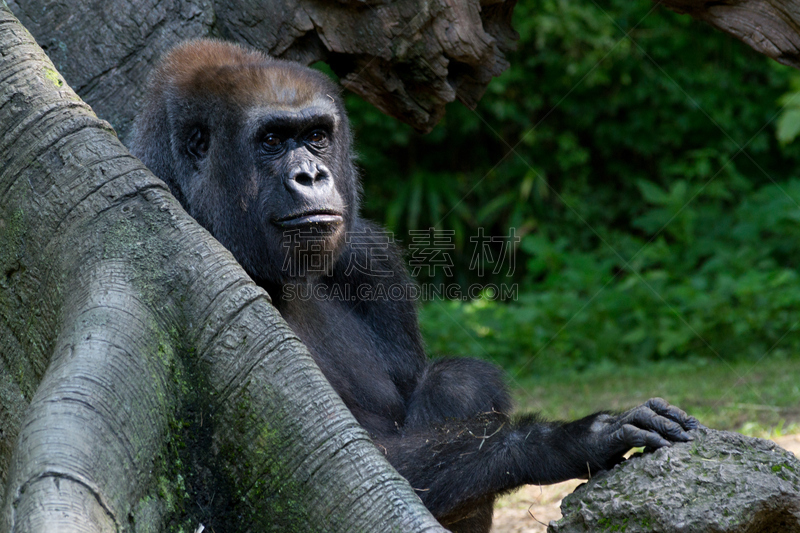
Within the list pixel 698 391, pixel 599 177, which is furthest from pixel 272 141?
pixel 599 177

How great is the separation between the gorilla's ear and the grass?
181cm

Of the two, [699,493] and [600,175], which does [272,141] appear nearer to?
[699,493]

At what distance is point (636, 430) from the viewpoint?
2451 millimetres

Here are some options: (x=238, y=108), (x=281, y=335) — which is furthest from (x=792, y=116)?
(x=281, y=335)

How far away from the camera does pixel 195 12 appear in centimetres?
376

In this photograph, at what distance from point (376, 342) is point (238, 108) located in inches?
48.9

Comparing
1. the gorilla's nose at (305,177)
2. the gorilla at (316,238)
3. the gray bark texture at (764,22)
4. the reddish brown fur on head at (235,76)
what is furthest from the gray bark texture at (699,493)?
the gray bark texture at (764,22)

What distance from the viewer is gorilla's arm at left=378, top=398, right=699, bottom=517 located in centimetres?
249

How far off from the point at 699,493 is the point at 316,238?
1.60 metres

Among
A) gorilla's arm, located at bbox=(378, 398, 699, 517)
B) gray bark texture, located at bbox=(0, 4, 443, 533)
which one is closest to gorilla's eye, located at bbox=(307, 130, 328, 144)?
gray bark texture, located at bbox=(0, 4, 443, 533)

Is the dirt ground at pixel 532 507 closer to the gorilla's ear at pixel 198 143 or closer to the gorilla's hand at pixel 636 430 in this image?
the gorilla's hand at pixel 636 430

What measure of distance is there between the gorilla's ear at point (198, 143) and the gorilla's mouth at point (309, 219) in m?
0.47

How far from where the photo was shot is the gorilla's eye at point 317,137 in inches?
127

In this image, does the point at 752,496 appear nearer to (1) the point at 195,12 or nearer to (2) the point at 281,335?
(2) the point at 281,335
